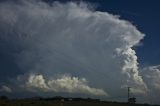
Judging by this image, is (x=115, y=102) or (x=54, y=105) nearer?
(x=54, y=105)

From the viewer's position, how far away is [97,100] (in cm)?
16000

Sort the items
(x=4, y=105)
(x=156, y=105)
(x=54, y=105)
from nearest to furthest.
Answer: (x=4, y=105), (x=54, y=105), (x=156, y=105)

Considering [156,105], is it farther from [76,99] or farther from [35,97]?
[35,97]

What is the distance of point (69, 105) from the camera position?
408 ft

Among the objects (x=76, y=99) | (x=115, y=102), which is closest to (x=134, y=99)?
(x=115, y=102)

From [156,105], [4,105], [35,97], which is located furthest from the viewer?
[156,105]

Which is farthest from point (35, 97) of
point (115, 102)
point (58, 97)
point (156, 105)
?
point (156, 105)

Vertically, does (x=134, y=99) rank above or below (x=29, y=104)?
above

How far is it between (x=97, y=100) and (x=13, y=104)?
56452mm

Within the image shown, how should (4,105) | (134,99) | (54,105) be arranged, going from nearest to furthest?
(4,105)
(54,105)
(134,99)

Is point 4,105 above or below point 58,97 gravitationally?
below

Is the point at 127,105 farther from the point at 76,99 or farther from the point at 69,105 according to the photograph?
the point at 69,105

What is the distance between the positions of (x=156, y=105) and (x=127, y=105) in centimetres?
4085

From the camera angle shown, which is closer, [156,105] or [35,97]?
[35,97]
